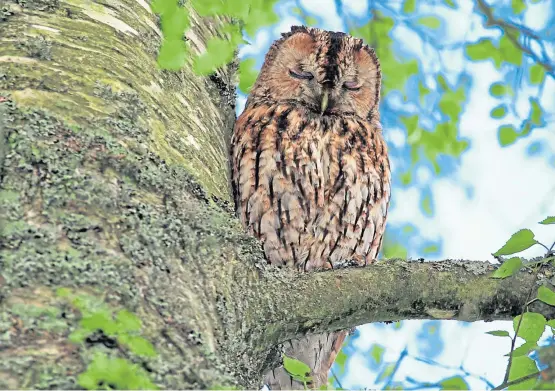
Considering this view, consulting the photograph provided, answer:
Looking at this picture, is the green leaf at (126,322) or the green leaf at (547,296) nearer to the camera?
the green leaf at (126,322)

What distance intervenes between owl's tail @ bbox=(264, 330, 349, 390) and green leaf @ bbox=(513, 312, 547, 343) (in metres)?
1.16

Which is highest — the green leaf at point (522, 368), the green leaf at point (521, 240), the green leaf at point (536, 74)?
the green leaf at point (536, 74)

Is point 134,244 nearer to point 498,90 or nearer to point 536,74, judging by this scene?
point 498,90

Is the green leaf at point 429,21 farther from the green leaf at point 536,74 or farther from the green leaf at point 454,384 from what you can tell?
the green leaf at point 454,384

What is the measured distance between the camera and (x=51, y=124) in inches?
62.6

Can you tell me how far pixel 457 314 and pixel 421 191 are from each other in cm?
287

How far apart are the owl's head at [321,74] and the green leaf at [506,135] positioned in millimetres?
829

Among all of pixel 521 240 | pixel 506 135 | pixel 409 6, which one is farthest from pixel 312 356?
pixel 409 6

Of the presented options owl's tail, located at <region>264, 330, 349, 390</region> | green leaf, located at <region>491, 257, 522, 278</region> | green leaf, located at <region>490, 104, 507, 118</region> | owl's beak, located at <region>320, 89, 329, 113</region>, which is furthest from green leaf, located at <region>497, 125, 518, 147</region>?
green leaf, located at <region>491, 257, 522, 278</region>

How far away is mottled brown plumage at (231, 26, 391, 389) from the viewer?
2740mm

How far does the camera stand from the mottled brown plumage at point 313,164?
2.74m

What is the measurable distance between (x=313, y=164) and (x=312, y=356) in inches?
32.3

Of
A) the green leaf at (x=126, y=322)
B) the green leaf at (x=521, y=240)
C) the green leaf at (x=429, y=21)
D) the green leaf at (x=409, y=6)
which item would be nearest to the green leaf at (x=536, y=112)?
the green leaf at (x=429, y=21)

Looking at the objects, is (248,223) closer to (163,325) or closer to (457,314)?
(457,314)
